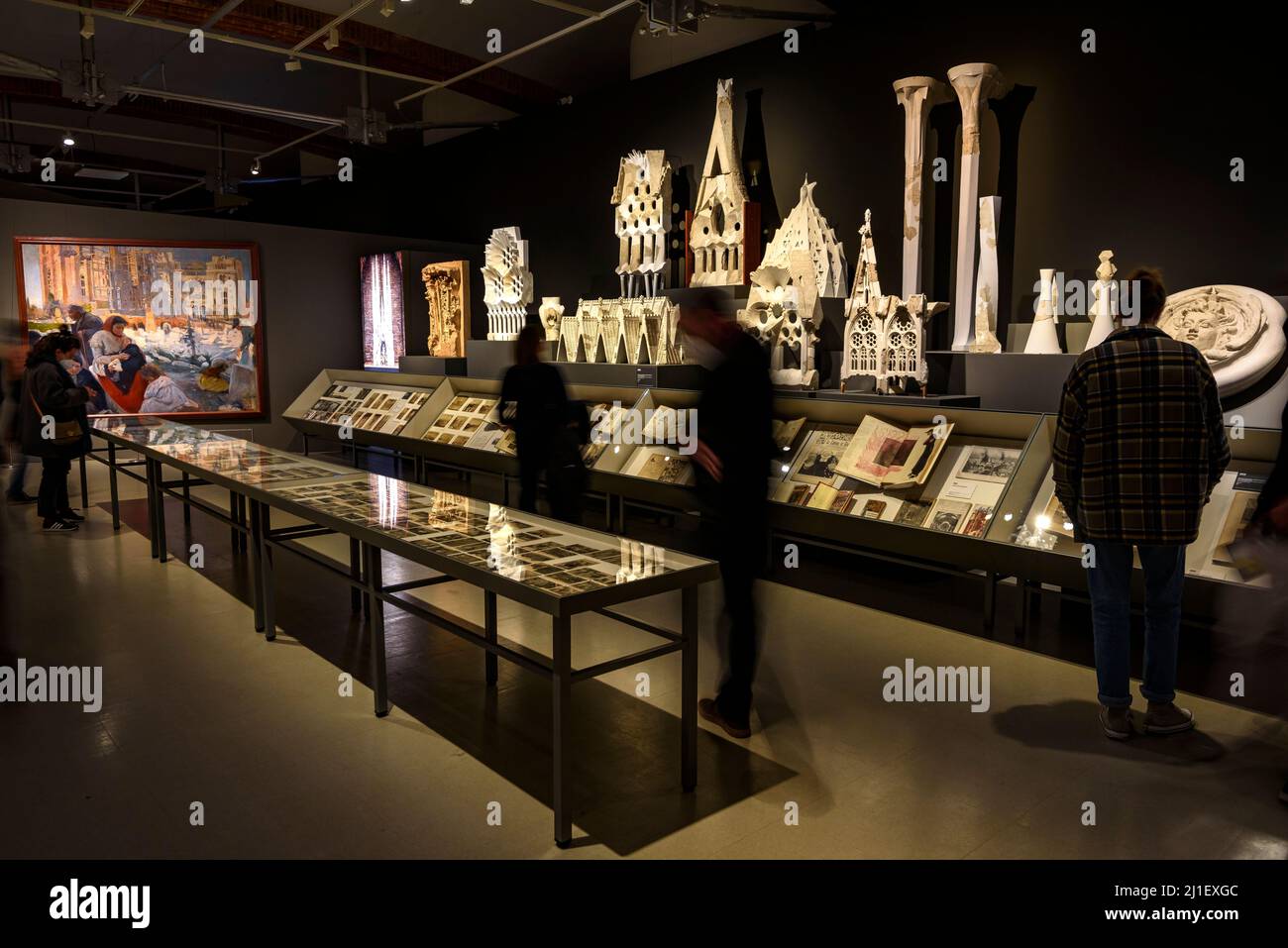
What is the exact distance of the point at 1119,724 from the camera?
331 centimetres

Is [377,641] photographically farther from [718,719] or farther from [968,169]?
[968,169]

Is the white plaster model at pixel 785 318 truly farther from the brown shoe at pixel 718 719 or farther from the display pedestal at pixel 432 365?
the display pedestal at pixel 432 365

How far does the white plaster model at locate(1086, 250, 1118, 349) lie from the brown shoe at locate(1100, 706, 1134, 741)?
2749mm

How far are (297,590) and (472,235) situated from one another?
797cm

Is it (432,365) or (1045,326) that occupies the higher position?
(1045,326)

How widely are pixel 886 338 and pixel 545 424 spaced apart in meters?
2.56

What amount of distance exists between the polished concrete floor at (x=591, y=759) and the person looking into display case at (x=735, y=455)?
0.43 metres

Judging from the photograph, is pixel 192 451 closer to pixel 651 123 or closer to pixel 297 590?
pixel 297 590

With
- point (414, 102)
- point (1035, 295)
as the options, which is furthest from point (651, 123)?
point (414, 102)

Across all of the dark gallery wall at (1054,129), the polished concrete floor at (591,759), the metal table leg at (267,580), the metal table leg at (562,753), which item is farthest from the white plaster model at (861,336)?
the metal table leg at (562,753)

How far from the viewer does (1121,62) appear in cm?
563

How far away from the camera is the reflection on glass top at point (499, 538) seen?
2.83 meters

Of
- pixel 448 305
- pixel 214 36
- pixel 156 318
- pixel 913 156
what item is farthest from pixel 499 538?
pixel 156 318
